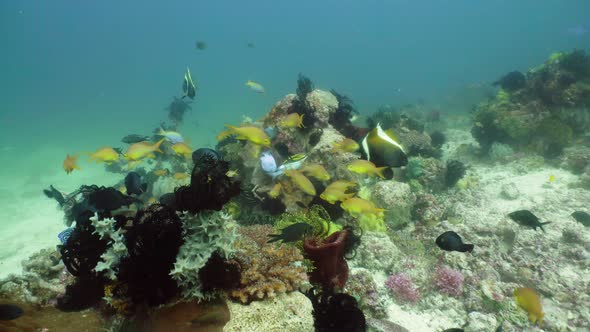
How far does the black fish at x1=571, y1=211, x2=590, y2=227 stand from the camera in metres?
7.54

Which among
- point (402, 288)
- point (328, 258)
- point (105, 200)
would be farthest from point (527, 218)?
point (105, 200)

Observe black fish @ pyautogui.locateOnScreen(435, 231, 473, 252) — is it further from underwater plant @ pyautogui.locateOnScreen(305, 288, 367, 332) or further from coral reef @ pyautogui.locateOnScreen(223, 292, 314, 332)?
coral reef @ pyautogui.locateOnScreen(223, 292, 314, 332)

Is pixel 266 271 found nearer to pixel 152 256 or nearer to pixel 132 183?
pixel 152 256

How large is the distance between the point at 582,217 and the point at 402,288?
5.59 metres

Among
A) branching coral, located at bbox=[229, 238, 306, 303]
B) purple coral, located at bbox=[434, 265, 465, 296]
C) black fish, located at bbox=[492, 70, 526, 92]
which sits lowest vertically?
purple coral, located at bbox=[434, 265, 465, 296]

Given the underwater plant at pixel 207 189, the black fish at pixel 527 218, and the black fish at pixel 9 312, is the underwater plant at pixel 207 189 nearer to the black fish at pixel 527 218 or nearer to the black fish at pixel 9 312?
the black fish at pixel 9 312

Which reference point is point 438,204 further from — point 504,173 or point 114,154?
point 114,154

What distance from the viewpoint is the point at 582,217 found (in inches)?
298

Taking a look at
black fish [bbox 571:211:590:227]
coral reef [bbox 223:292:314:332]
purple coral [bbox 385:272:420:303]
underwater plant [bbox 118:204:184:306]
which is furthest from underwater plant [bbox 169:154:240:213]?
black fish [bbox 571:211:590:227]

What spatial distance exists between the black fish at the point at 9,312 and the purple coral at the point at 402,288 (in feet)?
16.7

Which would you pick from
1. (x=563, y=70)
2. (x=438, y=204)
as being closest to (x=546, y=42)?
(x=563, y=70)

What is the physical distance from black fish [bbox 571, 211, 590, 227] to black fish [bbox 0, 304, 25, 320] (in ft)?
35.0

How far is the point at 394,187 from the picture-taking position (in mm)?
7500

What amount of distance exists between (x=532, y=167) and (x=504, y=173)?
967 mm
